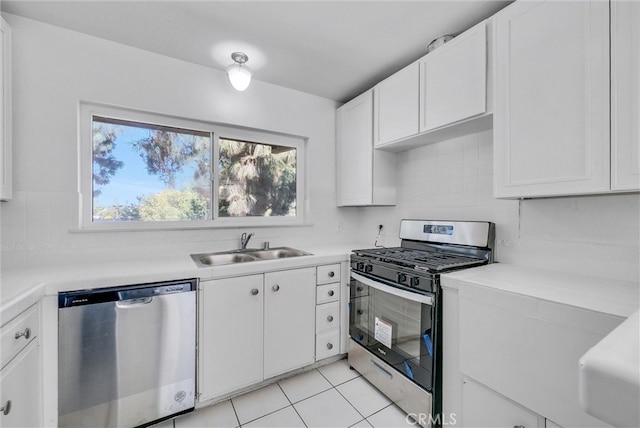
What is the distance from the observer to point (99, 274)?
1461 millimetres

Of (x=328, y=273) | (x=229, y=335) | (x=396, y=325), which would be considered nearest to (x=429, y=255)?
(x=396, y=325)

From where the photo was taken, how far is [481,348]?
1275mm

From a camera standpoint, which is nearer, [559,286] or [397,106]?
[559,286]

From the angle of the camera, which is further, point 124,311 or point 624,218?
point 124,311

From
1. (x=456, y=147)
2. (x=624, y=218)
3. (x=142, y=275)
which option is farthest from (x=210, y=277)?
(x=624, y=218)

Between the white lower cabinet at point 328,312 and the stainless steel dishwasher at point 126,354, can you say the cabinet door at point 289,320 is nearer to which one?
the white lower cabinet at point 328,312

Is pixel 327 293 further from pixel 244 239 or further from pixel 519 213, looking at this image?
pixel 519 213

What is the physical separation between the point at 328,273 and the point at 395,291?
0.60 meters

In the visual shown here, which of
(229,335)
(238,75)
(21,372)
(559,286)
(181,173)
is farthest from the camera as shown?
(181,173)

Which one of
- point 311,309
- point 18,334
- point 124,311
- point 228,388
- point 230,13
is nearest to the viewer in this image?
point 18,334

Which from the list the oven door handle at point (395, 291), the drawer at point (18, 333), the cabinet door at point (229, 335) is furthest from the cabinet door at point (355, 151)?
the drawer at point (18, 333)

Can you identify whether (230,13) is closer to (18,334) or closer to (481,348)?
(18,334)

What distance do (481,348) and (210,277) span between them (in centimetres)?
152

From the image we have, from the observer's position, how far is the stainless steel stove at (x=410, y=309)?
1.49 m
